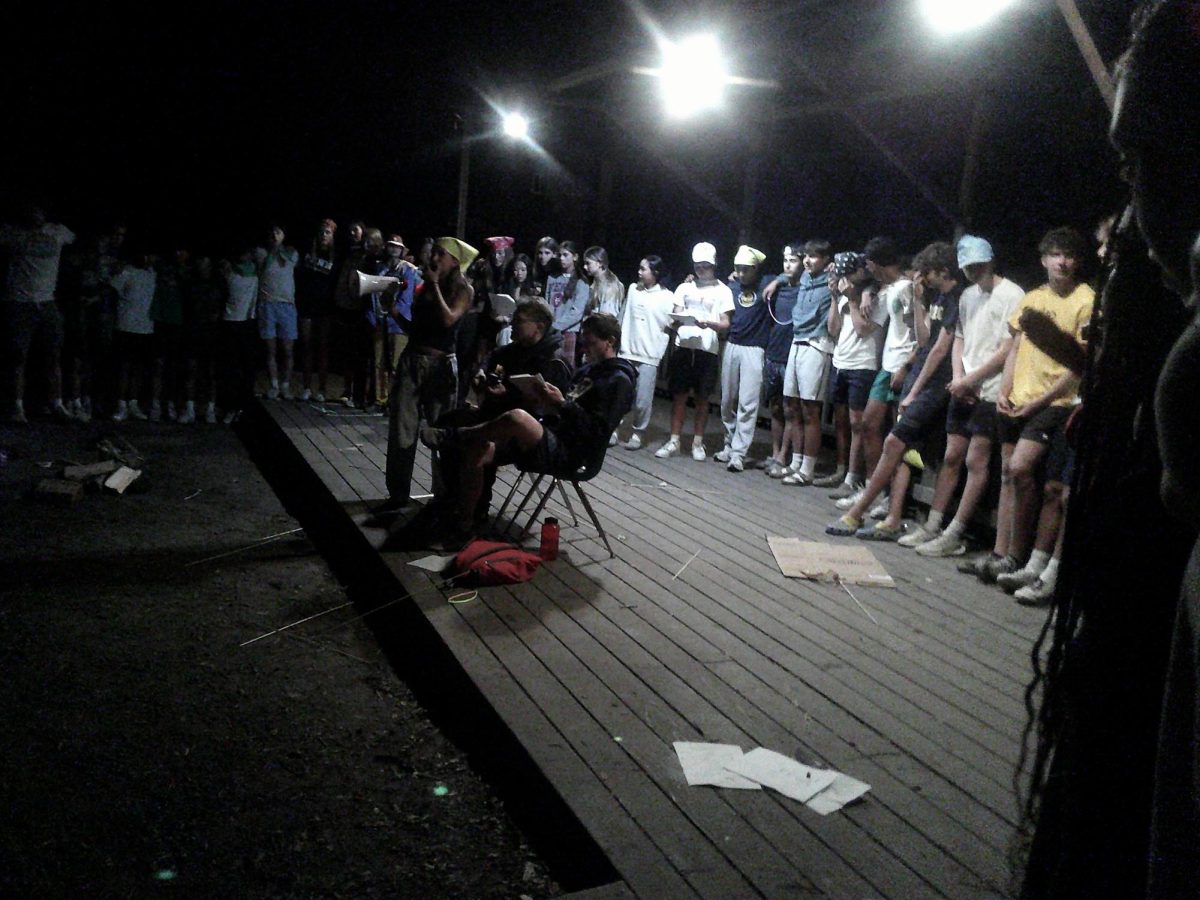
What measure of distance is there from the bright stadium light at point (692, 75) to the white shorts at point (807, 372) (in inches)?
106

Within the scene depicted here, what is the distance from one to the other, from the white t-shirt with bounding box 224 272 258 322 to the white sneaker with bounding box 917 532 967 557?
7083mm

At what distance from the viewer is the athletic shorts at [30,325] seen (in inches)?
328

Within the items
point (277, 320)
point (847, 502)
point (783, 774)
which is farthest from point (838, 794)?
point (277, 320)

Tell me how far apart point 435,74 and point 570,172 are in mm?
2254

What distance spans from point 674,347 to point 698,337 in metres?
0.36

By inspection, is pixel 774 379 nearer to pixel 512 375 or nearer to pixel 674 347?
pixel 674 347

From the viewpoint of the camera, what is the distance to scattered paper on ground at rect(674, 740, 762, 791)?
8.70ft

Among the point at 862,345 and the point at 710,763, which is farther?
the point at 862,345

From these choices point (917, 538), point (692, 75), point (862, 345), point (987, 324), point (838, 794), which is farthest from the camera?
point (692, 75)

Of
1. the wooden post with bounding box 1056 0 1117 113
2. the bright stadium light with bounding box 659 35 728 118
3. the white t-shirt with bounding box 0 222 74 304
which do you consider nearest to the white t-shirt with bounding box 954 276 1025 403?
the wooden post with bounding box 1056 0 1117 113

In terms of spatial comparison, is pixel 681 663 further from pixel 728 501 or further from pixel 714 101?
pixel 714 101

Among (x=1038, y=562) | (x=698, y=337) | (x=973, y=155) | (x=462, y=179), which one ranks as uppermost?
(x=973, y=155)

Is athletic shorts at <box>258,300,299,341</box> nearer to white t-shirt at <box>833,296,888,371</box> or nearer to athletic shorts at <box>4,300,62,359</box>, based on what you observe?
athletic shorts at <box>4,300,62,359</box>

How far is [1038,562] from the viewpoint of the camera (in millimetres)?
4773
